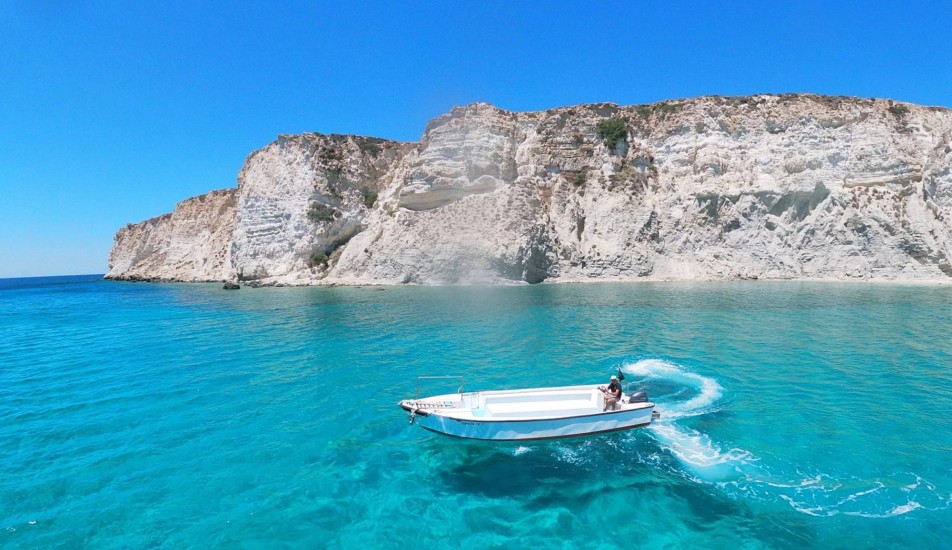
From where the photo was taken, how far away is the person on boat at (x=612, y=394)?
10336 millimetres

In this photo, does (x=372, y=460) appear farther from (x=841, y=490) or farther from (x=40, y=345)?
(x=40, y=345)

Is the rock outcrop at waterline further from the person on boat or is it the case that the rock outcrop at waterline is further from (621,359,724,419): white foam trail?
the person on boat

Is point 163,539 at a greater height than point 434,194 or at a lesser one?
lesser

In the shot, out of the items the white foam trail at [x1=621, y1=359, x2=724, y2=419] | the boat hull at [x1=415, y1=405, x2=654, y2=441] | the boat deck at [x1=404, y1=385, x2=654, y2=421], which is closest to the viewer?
the boat hull at [x1=415, y1=405, x2=654, y2=441]

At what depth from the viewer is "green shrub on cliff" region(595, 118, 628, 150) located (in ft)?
176

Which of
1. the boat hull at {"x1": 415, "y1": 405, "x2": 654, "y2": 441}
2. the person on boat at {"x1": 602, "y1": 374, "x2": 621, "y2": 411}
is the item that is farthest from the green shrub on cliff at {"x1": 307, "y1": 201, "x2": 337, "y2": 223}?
the person on boat at {"x1": 602, "y1": 374, "x2": 621, "y2": 411}

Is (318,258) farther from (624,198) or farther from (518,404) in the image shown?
(518,404)

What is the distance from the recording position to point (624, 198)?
50.8 meters

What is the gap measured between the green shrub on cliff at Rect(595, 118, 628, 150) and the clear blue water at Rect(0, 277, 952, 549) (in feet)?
119

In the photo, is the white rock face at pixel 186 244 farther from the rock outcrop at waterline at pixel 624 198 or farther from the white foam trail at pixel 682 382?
the white foam trail at pixel 682 382

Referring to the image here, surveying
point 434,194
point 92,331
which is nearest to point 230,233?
point 434,194

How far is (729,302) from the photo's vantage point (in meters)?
31.0

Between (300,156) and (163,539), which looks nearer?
(163,539)

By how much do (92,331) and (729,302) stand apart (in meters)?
40.4
